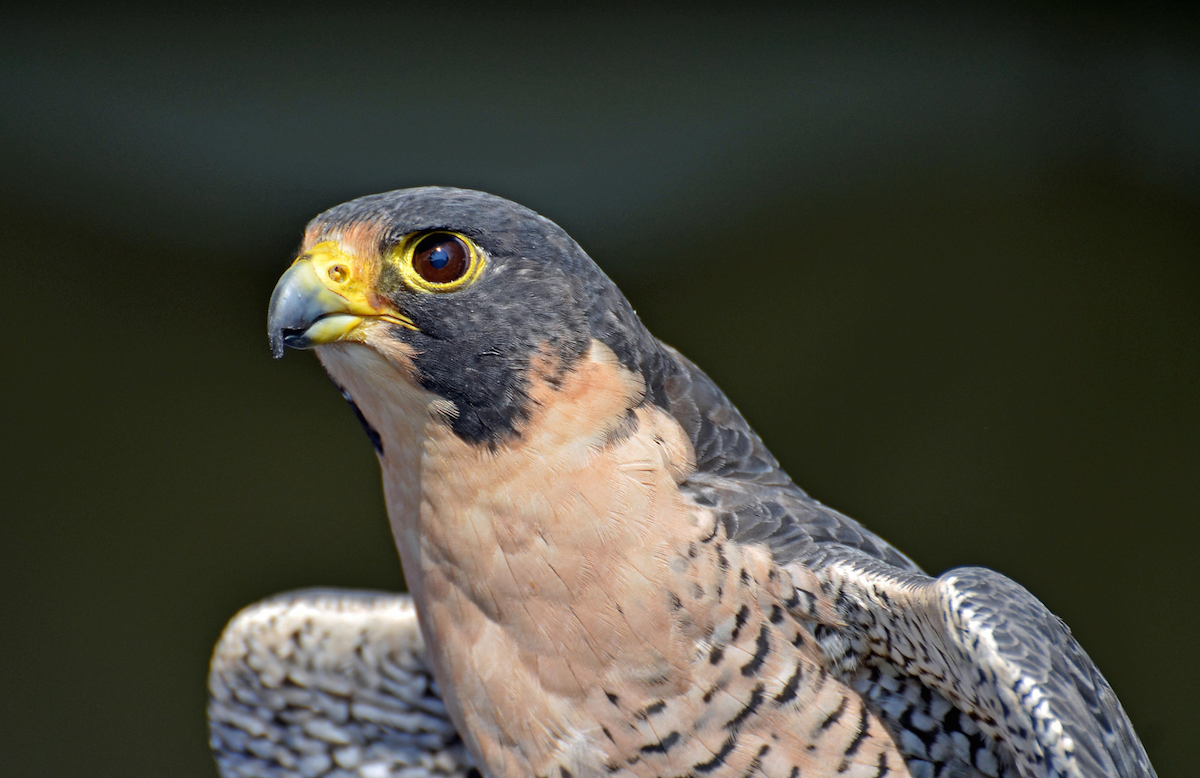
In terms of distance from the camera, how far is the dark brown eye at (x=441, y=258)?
1.35 m

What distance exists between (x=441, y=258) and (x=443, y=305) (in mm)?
72

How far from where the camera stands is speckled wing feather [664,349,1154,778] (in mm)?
1145

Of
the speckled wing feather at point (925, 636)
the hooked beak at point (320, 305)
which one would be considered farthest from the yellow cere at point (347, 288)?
the speckled wing feather at point (925, 636)

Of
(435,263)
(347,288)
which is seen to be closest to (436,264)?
(435,263)

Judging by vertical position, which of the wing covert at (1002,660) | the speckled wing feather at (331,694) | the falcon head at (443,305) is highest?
the falcon head at (443,305)

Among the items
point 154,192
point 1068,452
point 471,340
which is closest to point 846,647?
point 471,340

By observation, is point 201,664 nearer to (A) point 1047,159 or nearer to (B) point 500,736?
(B) point 500,736

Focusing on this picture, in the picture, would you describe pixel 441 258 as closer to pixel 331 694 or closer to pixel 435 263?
pixel 435 263

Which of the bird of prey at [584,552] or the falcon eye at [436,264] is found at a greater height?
the falcon eye at [436,264]

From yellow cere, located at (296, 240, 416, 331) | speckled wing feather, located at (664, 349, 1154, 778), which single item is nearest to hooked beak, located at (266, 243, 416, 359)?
yellow cere, located at (296, 240, 416, 331)

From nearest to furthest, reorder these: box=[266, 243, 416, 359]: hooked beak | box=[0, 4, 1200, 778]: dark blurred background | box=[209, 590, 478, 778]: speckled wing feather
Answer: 1. box=[266, 243, 416, 359]: hooked beak
2. box=[209, 590, 478, 778]: speckled wing feather
3. box=[0, 4, 1200, 778]: dark blurred background

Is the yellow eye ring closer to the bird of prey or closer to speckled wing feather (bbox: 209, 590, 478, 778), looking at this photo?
the bird of prey

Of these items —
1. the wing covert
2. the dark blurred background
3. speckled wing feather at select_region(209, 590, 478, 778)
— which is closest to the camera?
the wing covert

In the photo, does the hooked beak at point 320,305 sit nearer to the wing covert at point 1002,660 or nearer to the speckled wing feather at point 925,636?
the speckled wing feather at point 925,636
